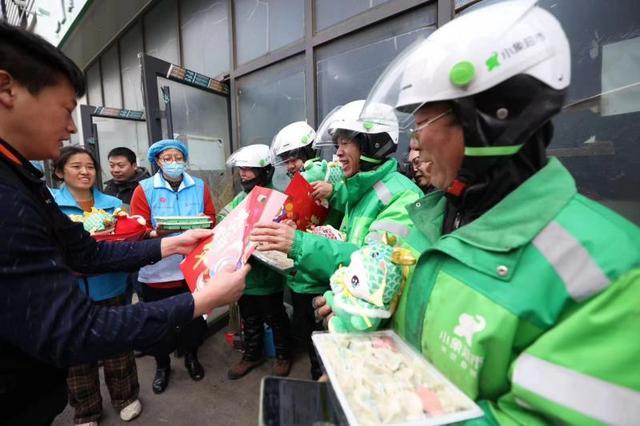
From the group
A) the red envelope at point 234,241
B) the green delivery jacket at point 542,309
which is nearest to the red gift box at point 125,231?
the red envelope at point 234,241

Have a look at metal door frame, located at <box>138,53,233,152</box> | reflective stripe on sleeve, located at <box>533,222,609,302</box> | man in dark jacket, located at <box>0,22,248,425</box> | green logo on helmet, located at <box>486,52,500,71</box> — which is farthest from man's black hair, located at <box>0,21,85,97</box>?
metal door frame, located at <box>138,53,233,152</box>

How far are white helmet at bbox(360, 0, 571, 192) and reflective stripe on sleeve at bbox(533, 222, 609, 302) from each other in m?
0.26

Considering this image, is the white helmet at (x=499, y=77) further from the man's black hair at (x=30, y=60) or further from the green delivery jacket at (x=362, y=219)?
the man's black hair at (x=30, y=60)

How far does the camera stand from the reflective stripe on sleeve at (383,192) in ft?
6.13

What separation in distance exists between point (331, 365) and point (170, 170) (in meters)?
2.67

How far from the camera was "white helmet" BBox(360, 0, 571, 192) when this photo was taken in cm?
81

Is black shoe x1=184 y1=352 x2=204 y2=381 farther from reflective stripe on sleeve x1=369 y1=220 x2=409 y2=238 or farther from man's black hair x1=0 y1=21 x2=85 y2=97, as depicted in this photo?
man's black hair x1=0 y1=21 x2=85 y2=97

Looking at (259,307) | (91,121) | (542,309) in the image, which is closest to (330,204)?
(259,307)

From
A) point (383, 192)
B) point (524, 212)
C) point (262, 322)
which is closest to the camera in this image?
point (524, 212)

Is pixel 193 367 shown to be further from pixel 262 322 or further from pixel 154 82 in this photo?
pixel 154 82

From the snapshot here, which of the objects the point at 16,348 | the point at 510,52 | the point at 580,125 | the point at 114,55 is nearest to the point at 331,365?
the point at 510,52

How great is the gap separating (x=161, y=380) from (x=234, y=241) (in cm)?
237

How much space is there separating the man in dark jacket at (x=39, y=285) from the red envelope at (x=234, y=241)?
0.58ft

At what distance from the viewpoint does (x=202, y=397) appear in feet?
9.18
